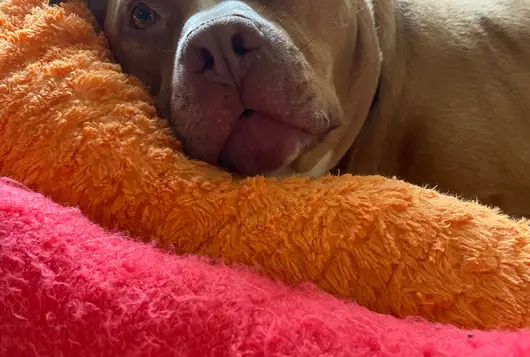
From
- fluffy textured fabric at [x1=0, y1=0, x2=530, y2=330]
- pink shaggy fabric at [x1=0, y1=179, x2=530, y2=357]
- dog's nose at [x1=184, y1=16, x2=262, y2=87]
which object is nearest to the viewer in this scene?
pink shaggy fabric at [x1=0, y1=179, x2=530, y2=357]

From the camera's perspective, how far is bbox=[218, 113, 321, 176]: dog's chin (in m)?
1.29

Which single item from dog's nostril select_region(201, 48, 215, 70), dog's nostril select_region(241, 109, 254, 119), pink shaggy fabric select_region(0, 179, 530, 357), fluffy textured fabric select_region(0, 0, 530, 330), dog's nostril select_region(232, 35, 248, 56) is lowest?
pink shaggy fabric select_region(0, 179, 530, 357)

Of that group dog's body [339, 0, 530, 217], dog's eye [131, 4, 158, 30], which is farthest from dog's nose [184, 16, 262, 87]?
dog's body [339, 0, 530, 217]

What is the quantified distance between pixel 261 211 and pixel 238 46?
329 mm

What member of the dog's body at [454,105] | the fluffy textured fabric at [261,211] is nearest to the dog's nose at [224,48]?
the fluffy textured fabric at [261,211]

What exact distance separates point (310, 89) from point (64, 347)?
2.34 ft

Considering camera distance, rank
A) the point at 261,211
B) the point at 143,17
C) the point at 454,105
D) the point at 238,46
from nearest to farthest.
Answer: the point at 261,211 → the point at 238,46 → the point at 143,17 → the point at 454,105

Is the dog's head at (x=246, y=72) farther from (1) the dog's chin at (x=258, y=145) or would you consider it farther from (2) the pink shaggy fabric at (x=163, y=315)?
(2) the pink shaggy fabric at (x=163, y=315)

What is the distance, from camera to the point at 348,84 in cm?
163

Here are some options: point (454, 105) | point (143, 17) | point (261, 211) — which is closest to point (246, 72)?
point (261, 211)

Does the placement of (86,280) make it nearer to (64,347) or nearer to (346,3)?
(64,347)

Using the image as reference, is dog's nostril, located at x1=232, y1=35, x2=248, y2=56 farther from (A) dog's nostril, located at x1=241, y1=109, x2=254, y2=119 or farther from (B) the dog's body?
(B) the dog's body

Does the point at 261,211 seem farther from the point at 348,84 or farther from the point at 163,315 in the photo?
the point at 348,84

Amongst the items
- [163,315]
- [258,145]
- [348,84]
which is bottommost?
[163,315]
